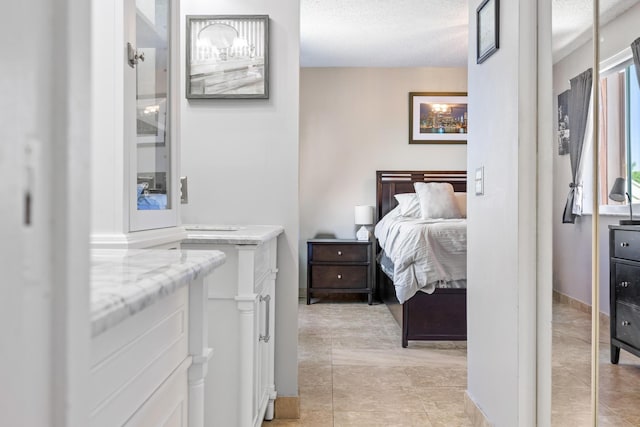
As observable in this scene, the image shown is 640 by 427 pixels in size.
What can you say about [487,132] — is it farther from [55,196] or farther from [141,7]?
[55,196]

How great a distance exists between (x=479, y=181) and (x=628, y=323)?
92 centimetres

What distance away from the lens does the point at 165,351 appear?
2.75 ft

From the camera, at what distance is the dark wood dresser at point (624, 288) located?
1345 mm

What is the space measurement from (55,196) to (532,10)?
1780 millimetres

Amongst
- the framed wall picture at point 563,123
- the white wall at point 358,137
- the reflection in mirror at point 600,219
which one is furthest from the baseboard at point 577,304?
the white wall at point 358,137

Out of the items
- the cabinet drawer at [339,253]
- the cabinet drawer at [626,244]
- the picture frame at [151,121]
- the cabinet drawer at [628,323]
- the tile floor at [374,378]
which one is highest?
the picture frame at [151,121]

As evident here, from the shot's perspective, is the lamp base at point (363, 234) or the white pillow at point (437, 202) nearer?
the white pillow at point (437, 202)

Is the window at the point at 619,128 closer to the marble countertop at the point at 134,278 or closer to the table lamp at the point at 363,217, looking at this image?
the marble countertop at the point at 134,278

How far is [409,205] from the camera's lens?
505 centimetres

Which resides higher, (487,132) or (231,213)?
(487,132)

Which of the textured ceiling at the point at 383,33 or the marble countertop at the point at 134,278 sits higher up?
the textured ceiling at the point at 383,33

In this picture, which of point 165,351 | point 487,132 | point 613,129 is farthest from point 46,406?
point 487,132

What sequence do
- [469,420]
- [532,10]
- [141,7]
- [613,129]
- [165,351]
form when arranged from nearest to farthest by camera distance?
[165,351] < [141,7] < [613,129] < [532,10] < [469,420]

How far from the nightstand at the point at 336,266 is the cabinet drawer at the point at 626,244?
3.79 meters
